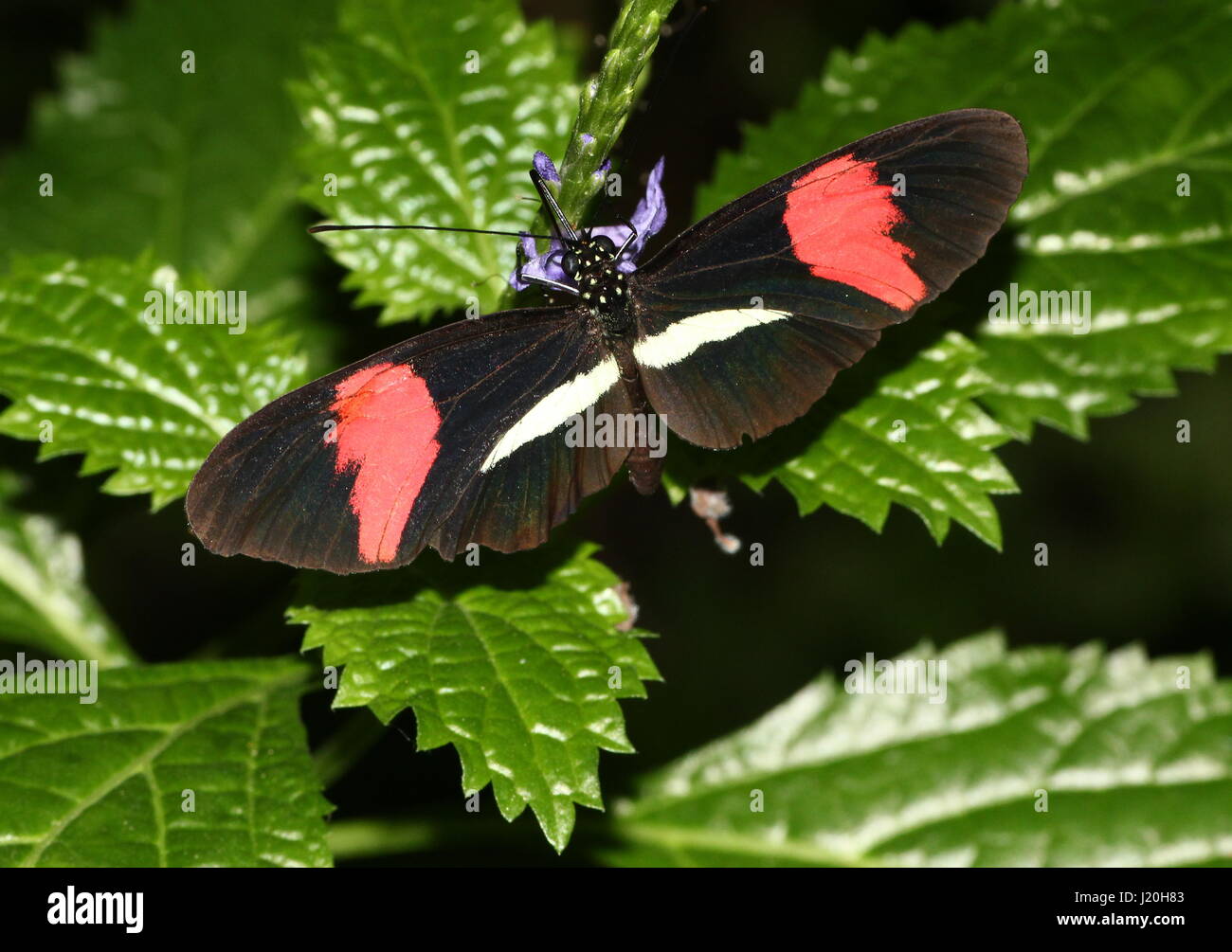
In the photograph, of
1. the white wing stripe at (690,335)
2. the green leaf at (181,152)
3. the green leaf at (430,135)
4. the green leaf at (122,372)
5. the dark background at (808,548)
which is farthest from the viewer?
the dark background at (808,548)

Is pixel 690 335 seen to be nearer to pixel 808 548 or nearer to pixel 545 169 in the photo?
pixel 545 169

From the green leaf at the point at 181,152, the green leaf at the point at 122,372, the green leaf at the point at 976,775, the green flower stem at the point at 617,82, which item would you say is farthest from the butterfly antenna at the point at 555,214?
the green leaf at the point at 181,152

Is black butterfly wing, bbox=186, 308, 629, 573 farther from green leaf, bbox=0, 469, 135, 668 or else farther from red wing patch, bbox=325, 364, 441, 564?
green leaf, bbox=0, 469, 135, 668

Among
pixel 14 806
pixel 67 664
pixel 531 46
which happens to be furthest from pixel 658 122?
pixel 14 806

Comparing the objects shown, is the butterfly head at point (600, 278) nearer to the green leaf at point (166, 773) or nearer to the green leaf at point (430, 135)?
the green leaf at point (430, 135)

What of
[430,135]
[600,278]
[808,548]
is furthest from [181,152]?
[808,548]
